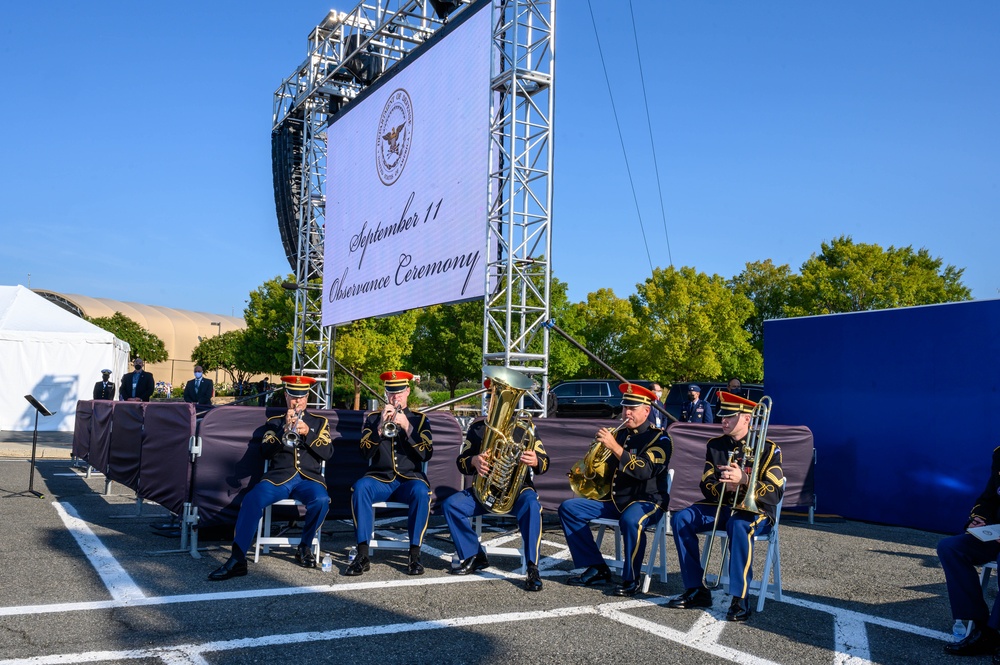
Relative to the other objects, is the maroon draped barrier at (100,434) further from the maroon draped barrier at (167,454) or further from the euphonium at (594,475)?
Answer: the euphonium at (594,475)

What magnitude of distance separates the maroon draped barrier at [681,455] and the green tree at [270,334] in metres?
32.8

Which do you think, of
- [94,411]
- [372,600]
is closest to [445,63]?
[94,411]

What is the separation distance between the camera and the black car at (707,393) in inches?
639

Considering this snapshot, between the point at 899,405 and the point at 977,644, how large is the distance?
5.61 meters

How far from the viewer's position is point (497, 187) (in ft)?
36.0

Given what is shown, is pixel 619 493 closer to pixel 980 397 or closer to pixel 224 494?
pixel 224 494

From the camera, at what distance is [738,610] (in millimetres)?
5121

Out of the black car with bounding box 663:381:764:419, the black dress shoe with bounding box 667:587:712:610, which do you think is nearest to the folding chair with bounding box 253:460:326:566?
the black dress shoe with bounding box 667:587:712:610

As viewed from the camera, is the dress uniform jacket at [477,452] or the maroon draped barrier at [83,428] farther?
the maroon draped barrier at [83,428]

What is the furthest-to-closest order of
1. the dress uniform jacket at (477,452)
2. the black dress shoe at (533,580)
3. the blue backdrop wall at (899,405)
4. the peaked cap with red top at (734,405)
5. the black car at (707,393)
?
the black car at (707,393), the blue backdrop wall at (899,405), the dress uniform jacket at (477,452), the black dress shoe at (533,580), the peaked cap with red top at (734,405)

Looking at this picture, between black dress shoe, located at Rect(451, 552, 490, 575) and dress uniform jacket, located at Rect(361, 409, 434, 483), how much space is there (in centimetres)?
82

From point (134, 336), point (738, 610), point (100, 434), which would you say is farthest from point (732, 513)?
point (134, 336)

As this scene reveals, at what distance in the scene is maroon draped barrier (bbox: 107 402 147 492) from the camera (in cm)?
835

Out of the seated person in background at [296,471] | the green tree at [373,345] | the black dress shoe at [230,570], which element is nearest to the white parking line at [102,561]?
the black dress shoe at [230,570]
